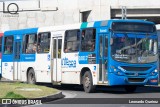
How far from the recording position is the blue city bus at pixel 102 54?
70.4 ft

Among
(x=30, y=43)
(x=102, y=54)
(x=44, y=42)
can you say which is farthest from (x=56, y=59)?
(x=102, y=54)

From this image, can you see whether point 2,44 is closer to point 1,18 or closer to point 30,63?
point 30,63

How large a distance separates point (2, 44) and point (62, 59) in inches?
298

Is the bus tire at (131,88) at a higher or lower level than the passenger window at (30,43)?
lower

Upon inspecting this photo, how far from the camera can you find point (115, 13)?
51594 millimetres

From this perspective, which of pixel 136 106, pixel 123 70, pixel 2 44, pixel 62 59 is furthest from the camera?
pixel 2 44

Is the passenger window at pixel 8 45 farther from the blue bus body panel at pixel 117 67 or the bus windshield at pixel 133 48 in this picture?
the bus windshield at pixel 133 48

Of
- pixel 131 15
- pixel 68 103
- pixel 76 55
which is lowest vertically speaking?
pixel 68 103

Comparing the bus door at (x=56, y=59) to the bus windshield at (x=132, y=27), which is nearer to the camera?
the bus windshield at (x=132, y=27)

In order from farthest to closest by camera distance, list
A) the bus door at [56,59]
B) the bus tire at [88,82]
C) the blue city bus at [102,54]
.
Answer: the bus door at [56,59], the bus tire at [88,82], the blue city bus at [102,54]

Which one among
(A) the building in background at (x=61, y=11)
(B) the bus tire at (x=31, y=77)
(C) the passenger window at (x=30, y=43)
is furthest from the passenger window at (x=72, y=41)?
(A) the building in background at (x=61, y=11)

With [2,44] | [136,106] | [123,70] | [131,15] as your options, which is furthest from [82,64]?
[131,15]

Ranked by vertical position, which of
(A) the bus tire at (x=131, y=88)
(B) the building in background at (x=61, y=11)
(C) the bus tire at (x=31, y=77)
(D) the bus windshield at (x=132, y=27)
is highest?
(B) the building in background at (x=61, y=11)

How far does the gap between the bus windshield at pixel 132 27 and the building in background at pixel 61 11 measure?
28.7 meters
